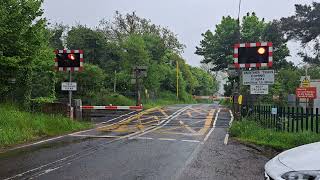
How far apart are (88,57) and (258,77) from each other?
26781mm

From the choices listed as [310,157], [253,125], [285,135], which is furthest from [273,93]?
[310,157]

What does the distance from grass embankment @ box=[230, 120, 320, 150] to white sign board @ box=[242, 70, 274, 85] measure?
1.60 meters

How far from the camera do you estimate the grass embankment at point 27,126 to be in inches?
536

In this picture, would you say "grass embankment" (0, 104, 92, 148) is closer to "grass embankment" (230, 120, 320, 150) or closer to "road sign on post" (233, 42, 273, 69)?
"grass embankment" (230, 120, 320, 150)

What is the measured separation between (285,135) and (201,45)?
3573cm

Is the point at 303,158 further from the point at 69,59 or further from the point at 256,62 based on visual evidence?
the point at 69,59

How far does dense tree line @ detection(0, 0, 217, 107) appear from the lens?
16719mm

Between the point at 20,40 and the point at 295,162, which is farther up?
the point at 20,40

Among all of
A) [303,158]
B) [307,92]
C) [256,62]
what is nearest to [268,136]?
[256,62]

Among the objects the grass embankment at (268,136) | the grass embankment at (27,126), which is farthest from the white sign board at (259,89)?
the grass embankment at (27,126)

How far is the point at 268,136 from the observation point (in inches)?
527

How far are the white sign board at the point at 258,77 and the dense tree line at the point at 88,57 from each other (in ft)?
26.6

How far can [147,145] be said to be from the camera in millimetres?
12922

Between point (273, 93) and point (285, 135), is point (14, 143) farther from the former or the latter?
point (273, 93)
